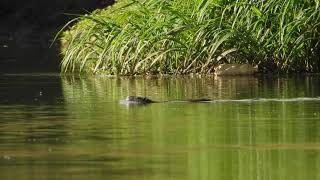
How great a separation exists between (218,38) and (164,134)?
8.66m

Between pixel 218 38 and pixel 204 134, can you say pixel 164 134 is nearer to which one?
pixel 204 134

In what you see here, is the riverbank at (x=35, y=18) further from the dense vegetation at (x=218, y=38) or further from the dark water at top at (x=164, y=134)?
the dark water at top at (x=164, y=134)

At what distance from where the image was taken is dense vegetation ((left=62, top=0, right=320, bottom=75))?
55.4 ft

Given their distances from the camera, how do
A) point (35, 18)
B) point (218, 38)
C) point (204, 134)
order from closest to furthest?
point (204, 134)
point (218, 38)
point (35, 18)

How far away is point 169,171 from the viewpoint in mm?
6512

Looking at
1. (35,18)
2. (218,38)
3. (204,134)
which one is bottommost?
(204,134)

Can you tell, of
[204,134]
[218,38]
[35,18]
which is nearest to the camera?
[204,134]

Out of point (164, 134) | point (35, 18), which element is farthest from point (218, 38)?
point (35, 18)

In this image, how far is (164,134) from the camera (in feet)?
27.5

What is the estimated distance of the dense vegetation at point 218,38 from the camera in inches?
664

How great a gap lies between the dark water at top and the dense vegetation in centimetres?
285

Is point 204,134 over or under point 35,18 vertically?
under

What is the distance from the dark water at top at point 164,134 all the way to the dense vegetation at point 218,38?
2851mm

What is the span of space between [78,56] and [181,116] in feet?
29.0
